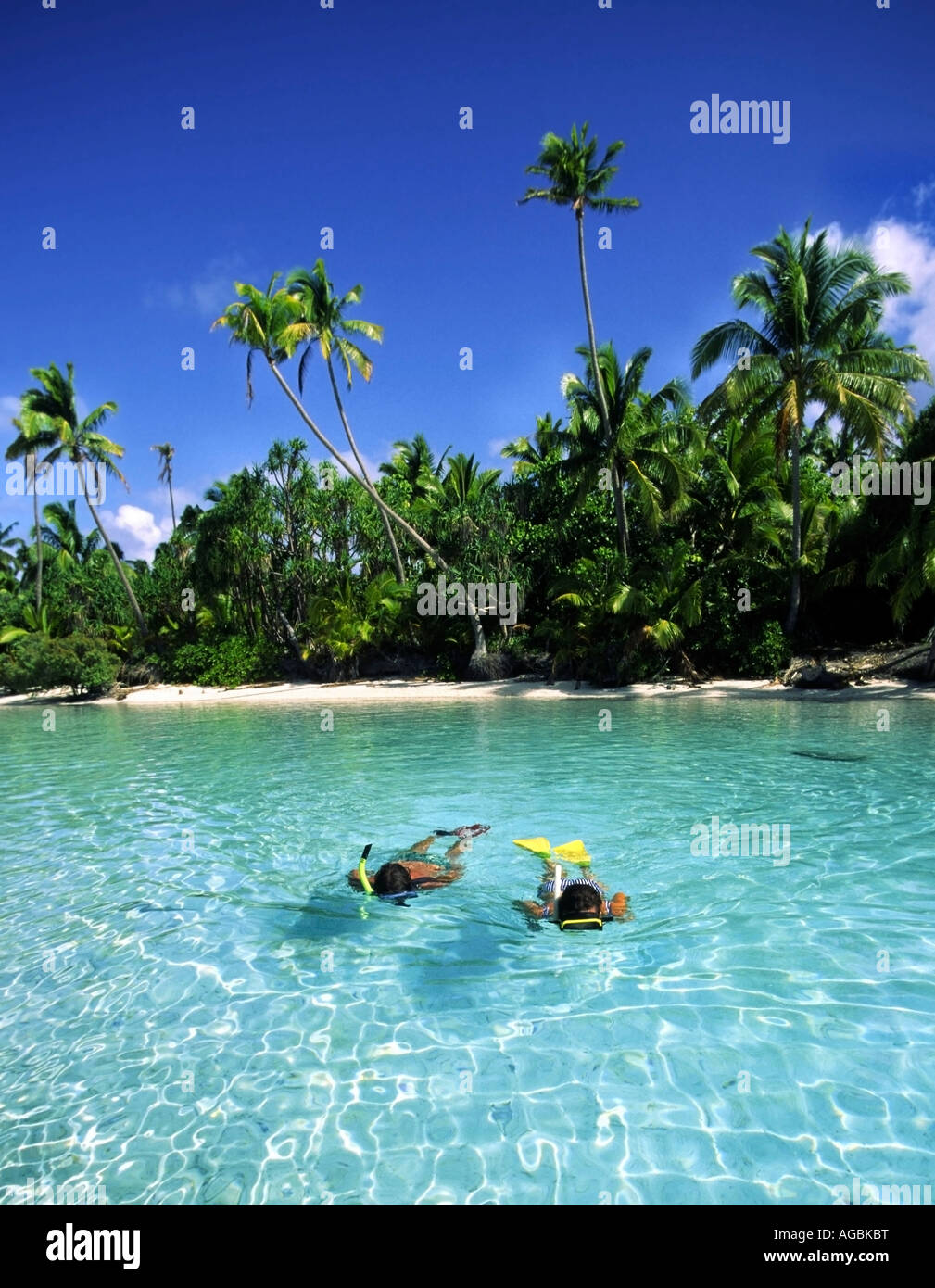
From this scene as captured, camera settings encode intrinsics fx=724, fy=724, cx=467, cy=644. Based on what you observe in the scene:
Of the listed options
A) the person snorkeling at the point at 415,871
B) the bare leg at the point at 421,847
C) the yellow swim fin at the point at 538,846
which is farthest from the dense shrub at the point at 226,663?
the yellow swim fin at the point at 538,846

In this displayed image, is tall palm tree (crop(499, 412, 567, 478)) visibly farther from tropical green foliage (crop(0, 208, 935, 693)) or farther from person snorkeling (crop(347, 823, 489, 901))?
person snorkeling (crop(347, 823, 489, 901))

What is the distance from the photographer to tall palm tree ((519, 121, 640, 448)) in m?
25.2

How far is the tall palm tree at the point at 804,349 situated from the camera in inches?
853

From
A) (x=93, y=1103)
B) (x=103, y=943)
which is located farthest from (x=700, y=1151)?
(x=103, y=943)

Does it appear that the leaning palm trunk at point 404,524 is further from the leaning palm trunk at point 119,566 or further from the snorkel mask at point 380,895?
the snorkel mask at point 380,895

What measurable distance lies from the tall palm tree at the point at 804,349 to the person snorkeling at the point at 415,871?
1869cm

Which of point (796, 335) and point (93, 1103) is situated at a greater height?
point (796, 335)

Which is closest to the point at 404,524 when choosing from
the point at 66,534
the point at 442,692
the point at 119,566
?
the point at 442,692

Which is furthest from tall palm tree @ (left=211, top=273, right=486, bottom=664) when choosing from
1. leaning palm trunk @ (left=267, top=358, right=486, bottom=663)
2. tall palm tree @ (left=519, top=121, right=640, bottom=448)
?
tall palm tree @ (left=519, top=121, right=640, bottom=448)

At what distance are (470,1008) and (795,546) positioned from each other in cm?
2239

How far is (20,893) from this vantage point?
7285mm

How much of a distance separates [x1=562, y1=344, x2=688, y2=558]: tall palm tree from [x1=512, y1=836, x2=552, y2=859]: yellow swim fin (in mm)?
18857
